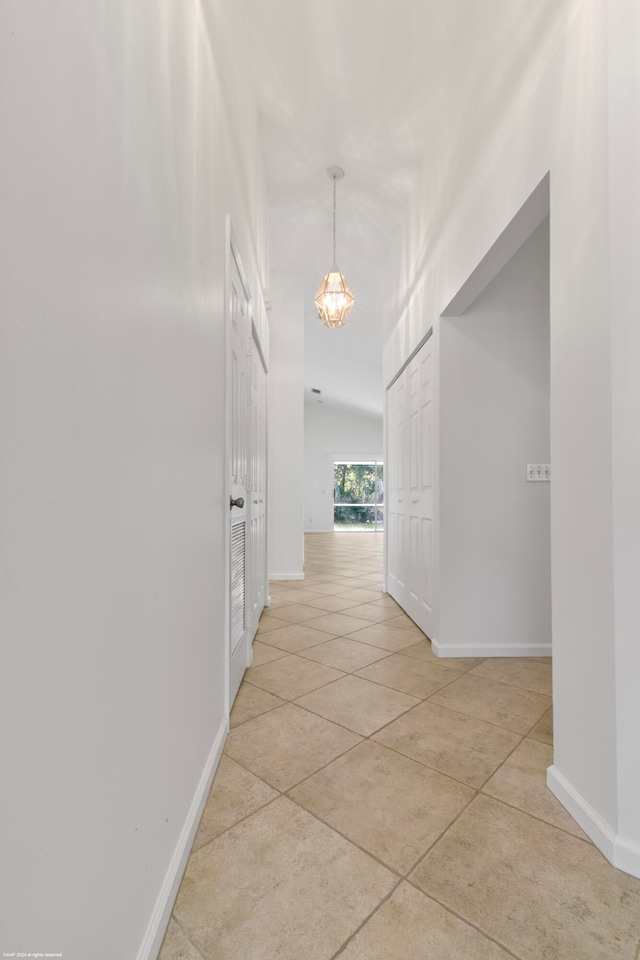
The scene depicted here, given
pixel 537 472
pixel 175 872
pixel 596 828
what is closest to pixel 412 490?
pixel 537 472

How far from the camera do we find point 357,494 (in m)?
12.9

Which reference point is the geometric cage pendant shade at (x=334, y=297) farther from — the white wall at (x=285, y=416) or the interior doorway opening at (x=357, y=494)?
the interior doorway opening at (x=357, y=494)

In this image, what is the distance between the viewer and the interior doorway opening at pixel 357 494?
12.8 metres

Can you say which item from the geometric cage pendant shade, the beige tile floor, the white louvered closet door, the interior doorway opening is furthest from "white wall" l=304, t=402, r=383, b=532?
the beige tile floor

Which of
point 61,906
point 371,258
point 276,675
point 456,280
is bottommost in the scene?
point 276,675

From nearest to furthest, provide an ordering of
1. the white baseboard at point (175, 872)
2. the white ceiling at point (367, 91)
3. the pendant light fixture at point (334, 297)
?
the white baseboard at point (175, 872) → the white ceiling at point (367, 91) → the pendant light fixture at point (334, 297)

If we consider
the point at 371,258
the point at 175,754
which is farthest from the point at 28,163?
the point at 371,258

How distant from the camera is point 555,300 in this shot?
4.96ft

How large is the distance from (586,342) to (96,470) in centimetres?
130

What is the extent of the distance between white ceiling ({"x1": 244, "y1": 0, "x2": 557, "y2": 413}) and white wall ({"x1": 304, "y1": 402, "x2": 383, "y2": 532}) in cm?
846

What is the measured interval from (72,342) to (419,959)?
1269 millimetres

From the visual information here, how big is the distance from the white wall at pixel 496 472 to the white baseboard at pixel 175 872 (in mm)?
1634

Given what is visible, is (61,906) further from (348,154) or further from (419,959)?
(348,154)

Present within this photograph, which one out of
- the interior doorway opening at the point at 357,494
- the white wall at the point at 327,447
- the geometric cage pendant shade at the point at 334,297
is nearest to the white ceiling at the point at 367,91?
the geometric cage pendant shade at the point at 334,297
